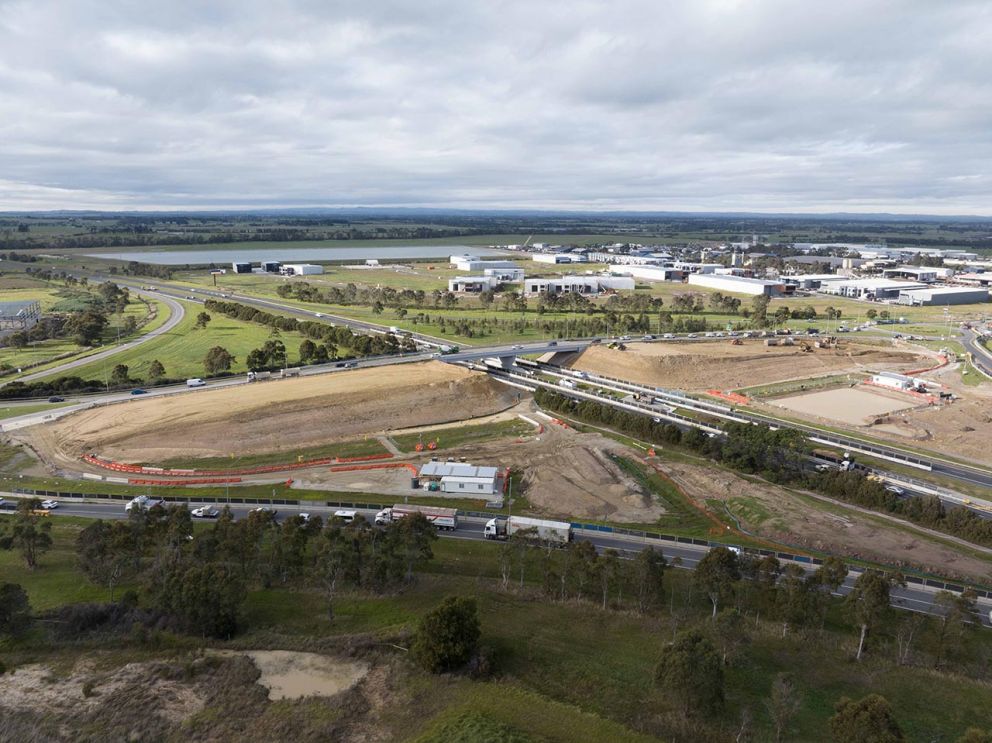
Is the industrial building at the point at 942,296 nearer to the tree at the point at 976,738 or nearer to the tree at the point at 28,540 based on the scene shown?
the tree at the point at 976,738

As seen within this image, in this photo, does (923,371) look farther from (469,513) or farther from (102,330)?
(102,330)

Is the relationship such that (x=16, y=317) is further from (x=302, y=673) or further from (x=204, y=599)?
(x=302, y=673)

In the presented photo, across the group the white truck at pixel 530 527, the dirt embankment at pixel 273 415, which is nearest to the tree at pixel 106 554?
the dirt embankment at pixel 273 415

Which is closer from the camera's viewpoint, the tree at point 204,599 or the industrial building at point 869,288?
the tree at point 204,599

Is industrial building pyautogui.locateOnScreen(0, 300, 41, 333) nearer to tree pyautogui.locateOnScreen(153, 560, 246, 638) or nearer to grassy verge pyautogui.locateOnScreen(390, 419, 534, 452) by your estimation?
grassy verge pyautogui.locateOnScreen(390, 419, 534, 452)

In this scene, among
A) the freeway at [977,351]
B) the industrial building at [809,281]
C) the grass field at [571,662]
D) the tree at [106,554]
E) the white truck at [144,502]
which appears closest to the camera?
the grass field at [571,662]

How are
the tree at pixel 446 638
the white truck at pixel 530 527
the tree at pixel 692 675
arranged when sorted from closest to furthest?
the tree at pixel 692 675
the tree at pixel 446 638
the white truck at pixel 530 527

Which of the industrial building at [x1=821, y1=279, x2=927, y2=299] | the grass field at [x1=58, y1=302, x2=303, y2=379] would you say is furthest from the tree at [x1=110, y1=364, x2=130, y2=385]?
the industrial building at [x1=821, y1=279, x2=927, y2=299]
